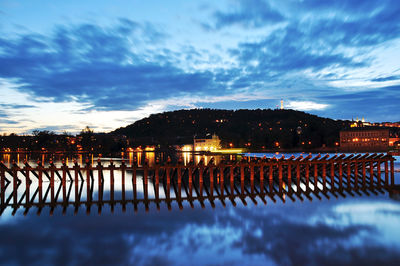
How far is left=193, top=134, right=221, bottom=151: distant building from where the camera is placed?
534ft

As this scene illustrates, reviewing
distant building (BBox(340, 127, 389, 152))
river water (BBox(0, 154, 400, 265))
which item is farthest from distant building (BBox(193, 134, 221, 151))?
river water (BBox(0, 154, 400, 265))

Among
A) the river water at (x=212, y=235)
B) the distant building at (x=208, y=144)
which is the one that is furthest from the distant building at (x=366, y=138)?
the river water at (x=212, y=235)

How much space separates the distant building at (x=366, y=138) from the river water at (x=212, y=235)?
402 feet

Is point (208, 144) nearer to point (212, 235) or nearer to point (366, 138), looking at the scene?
point (366, 138)

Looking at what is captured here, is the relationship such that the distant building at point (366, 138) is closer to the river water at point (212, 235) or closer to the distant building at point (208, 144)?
the distant building at point (208, 144)

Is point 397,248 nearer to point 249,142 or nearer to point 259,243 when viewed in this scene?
point 259,243

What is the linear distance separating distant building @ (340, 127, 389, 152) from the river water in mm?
122625

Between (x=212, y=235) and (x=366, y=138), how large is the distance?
142284 millimetres

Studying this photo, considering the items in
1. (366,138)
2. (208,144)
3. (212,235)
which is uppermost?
(366,138)

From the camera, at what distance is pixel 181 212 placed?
66.0ft

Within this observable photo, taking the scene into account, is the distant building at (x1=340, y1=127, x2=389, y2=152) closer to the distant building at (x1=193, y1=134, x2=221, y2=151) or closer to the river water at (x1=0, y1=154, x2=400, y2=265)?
the distant building at (x1=193, y1=134, x2=221, y2=151)

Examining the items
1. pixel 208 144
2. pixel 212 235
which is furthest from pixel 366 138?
pixel 212 235

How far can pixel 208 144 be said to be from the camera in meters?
168

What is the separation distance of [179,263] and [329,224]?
9.74 metres
